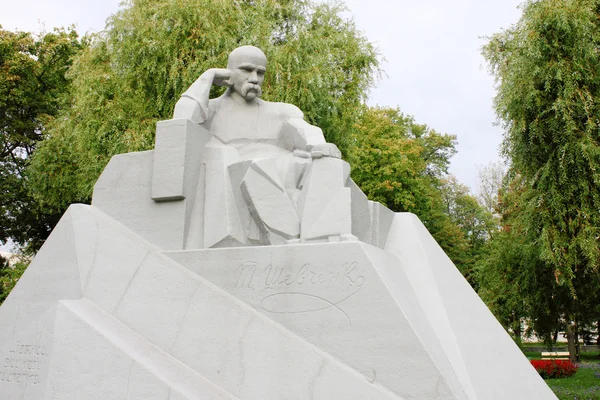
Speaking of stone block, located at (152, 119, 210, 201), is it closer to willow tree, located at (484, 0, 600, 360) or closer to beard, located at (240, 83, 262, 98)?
beard, located at (240, 83, 262, 98)

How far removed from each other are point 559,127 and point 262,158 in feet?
26.0

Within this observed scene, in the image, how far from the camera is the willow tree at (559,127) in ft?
35.6

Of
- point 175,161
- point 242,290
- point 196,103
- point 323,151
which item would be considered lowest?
point 242,290

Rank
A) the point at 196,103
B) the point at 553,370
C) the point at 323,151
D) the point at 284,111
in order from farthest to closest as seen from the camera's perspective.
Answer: the point at 553,370
the point at 284,111
the point at 196,103
the point at 323,151

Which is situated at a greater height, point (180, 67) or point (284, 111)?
point (180, 67)

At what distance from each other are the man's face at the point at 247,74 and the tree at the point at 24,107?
564 inches

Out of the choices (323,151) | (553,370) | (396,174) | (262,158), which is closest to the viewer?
(323,151)

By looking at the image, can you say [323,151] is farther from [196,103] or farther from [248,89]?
[196,103]

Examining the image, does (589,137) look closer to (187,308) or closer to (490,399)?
(490,399)

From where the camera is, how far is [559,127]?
11266mm

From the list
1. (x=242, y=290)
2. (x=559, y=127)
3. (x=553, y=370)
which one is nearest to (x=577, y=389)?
(x=553, y=370)

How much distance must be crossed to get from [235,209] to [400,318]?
1.77m
